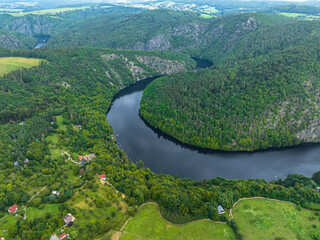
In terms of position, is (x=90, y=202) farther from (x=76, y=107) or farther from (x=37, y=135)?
(x=76, y=107)

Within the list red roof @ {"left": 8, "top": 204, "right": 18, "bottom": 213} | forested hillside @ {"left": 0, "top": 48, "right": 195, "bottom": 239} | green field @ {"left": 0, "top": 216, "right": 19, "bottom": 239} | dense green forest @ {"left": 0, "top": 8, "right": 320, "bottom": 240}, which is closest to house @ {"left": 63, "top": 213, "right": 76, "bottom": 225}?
forested hillside @ {"left": 0, "top": 48, "right": 195, "bottom": 239}

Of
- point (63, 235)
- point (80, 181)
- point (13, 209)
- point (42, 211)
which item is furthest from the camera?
point (80, 181)

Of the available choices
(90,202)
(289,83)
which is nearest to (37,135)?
(90,202)

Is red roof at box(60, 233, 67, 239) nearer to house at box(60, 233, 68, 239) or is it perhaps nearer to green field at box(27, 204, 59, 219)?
house at box(60, 233, 68, 239)

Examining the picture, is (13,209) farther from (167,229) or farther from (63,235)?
(167,229)

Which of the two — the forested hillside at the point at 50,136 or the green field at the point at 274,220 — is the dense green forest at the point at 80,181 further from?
the green field at the point at 274,220

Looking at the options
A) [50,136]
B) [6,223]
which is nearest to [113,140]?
[50,136]
